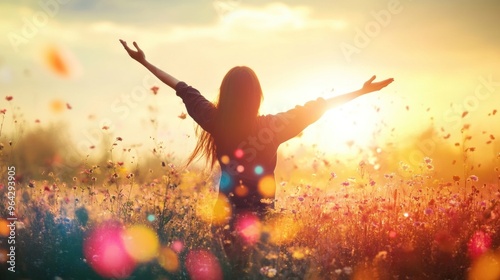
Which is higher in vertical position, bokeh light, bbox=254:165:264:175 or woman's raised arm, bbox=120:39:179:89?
woman's raised arm, bbox=120:39:179:89

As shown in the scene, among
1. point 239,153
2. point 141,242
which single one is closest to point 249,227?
point 239,153

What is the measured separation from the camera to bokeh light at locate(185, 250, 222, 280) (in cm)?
527

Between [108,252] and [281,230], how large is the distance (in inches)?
69.4

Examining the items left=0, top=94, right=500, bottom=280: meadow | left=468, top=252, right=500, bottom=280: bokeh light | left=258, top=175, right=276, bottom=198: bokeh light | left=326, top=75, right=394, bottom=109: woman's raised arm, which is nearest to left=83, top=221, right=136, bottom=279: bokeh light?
left=0, top=94, right=500, bottom=280: meadow

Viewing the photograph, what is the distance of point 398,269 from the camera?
573cm

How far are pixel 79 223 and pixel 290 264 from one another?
2492 millimetres

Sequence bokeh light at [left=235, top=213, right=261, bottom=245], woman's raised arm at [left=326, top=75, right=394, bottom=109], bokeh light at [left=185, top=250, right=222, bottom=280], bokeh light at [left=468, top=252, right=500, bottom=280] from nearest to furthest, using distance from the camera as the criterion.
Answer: bokeh light at [left=235, top=213, right=261, bottom=245]
bokeh light at [left=185, top=250, right=222, bottom=280]
bokeh light at [left=468, top=252, right=500, bottom=280]
woman's raised arm at [left=326, top=75, right=394, bottom=109]

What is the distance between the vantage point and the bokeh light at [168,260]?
216 inches

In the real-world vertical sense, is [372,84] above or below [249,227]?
above

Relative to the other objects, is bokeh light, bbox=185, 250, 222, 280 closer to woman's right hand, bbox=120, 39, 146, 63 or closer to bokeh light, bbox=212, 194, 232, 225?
bokeh light, bbox=212, 194, 232, 225

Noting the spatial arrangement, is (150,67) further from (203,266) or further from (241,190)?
(203,266)

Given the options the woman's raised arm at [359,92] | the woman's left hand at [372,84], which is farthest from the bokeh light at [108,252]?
the woman's left hand at [372,84]

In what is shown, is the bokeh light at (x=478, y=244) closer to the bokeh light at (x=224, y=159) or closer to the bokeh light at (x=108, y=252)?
the bokeh light at (x=224, y=159)

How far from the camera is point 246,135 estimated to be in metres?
5.73
